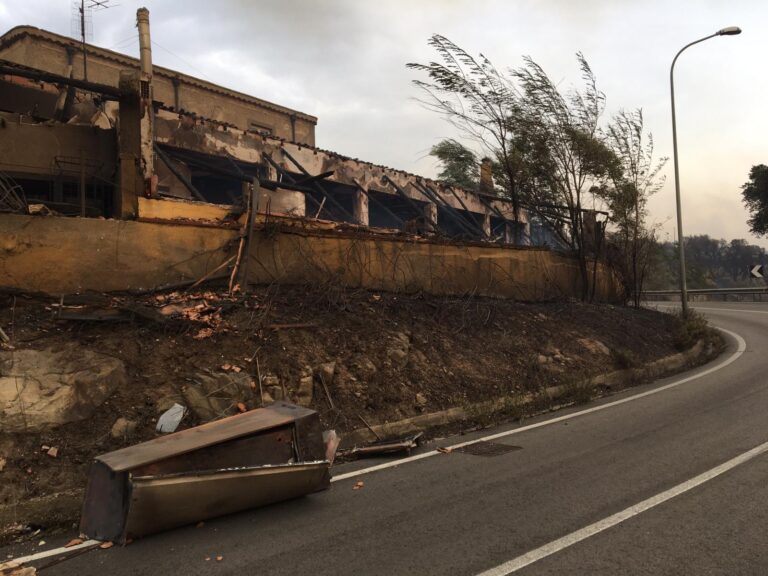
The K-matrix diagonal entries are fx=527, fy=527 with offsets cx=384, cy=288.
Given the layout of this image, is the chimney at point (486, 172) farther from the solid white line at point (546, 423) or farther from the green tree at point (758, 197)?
the green tree at point (758, 197)

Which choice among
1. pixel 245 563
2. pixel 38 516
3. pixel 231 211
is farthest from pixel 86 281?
pixel 245 563

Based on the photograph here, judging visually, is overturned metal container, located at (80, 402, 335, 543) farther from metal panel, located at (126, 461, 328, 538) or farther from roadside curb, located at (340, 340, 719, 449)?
roadside curb, located at (340, 340, 719, 449)

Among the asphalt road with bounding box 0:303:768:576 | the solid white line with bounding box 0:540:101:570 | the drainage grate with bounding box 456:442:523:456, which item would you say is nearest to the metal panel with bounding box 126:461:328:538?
the asphalt road with bounding box 0:303:768:576

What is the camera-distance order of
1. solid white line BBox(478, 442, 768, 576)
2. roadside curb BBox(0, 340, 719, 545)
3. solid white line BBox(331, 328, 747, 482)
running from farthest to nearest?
1. solid white line BBox(331, 328, 747, 482)
2. roadside curb BBox(0, 340, 719, 545)
3. solid white line BBox(478, 442, 768, 576)

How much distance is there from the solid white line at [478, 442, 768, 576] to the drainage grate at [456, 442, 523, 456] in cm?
208

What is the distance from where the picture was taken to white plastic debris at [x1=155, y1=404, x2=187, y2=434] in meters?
6.41

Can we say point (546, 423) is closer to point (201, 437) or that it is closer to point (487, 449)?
point (487, 449)

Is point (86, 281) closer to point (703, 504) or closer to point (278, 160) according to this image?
point (703, 504)

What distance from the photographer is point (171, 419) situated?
6.54m

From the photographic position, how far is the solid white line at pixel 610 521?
144 inches

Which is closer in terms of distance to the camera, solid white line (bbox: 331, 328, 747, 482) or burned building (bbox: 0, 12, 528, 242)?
solid white line (bbox: 331, 328, 747, 482)

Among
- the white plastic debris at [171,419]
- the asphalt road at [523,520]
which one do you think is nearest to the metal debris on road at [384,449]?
the asphalt road at [523,520]

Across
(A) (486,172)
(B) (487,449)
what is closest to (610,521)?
(B) (487,449)

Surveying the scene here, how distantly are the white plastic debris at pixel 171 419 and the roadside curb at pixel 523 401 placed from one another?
2.13 meters
